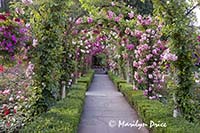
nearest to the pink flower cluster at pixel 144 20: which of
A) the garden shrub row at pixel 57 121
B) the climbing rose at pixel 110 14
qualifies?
the climbing rose at pixel 110 14

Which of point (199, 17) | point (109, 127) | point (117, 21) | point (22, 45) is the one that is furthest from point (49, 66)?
point (117, 21)

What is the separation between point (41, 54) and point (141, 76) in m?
3.46

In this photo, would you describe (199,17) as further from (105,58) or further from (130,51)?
(105,58)

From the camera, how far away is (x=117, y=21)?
7891 mm

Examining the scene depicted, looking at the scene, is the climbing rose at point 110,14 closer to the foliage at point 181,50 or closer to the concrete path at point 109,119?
the concrete path at point 109,119

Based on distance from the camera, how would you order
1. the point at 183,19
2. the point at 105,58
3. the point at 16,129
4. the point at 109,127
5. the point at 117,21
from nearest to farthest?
the point at 16,129 < the point at 183,19 < the point at 109,127 < the point at 117,21 < the point at 105,58

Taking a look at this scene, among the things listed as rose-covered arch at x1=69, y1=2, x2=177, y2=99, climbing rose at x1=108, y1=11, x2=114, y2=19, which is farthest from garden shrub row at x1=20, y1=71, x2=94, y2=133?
climbing rose at x1=108, y1=11, x2=114, y2=19

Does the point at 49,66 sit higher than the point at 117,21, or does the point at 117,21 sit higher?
the point at 117,21

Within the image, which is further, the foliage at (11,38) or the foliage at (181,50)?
the foliage at (181,50)

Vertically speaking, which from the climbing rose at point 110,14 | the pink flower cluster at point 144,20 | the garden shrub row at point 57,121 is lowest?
the garden shrub row at point 57,121

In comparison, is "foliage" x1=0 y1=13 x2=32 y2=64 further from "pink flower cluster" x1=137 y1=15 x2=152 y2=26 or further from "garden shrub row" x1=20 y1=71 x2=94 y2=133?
"pink flower cluster" x1=137 y1=15 x2=152 y2=26

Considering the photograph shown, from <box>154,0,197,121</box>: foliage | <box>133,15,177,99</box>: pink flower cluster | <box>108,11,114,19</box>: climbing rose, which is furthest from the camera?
<box>108,11,114,19</box>: climbing rose

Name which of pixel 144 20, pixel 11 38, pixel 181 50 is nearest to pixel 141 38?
pixel 144 20

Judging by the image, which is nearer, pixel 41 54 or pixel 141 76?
pixel 41 54
